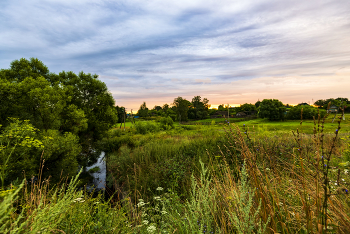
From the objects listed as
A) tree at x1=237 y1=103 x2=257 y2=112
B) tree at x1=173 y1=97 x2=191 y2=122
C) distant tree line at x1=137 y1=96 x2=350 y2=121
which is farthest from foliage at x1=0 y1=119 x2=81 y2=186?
tree at x1=237 y1=103 x2=257 y2=112

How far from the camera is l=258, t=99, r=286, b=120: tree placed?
143ft

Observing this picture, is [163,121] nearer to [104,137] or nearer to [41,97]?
[104,137]

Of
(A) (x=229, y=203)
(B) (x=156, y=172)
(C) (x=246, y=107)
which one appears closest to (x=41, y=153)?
(B) (x=156, y=172)

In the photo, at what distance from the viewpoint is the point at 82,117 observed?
12109 mm

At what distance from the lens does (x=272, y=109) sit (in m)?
43.9

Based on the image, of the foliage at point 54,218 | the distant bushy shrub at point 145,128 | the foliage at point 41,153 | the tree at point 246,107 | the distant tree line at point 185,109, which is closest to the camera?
the foliage at point 54,218

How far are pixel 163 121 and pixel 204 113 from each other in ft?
163

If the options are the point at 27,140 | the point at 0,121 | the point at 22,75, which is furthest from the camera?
the point at 22,75

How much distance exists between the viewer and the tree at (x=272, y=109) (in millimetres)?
43531

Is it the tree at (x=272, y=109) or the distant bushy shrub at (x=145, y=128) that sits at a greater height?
the tree at (x=272, y=109)

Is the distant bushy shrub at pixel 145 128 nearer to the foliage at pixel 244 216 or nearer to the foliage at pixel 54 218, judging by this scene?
the foliage at pixel 54 218

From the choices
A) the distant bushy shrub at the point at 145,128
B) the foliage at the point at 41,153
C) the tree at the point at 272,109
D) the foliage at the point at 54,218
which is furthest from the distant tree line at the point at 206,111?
the foliage at the point at 54,218

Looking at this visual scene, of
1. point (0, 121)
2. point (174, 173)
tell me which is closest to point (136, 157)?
point (174, 173)

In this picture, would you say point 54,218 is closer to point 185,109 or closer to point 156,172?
point 156,172
